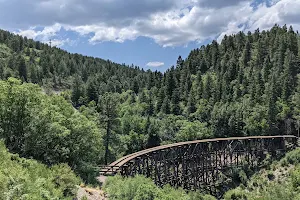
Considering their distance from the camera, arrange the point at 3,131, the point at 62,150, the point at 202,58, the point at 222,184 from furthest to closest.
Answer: the point at 202,58 → the point at 222,184 → the point at 62,150 → the point at 3,131

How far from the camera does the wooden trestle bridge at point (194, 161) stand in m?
36.5

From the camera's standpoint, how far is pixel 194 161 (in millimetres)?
47969

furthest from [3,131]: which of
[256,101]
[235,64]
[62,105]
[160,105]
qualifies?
[235,64]

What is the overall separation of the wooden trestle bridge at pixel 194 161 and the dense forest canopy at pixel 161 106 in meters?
4.78

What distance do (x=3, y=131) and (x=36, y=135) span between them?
8.82 ft

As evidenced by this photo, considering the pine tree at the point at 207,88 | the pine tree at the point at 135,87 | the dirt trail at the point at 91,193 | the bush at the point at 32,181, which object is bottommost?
the dirt trail at the point at 91,193

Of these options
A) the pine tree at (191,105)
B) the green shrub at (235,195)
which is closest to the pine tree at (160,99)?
the pine tree at (191,105)

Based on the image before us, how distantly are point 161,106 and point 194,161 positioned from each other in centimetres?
5089

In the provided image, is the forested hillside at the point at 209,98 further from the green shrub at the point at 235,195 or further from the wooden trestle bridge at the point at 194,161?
the green shrub at the point at 235,195

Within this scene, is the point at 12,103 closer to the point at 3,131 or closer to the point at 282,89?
the point at 3,131

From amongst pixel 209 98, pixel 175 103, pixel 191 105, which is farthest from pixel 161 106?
pixel 209 98

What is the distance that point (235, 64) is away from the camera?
99.4 metres

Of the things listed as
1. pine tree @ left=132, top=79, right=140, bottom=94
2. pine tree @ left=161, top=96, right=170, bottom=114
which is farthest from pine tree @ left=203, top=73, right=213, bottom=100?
pine tree @ left=132, top=79, right=140, bottom=94

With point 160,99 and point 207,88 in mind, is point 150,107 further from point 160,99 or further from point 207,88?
point 207,88
